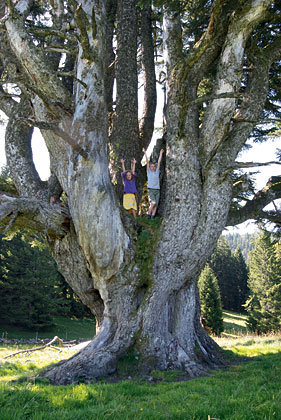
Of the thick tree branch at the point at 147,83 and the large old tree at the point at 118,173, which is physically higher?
the thick tree branch at the point at 147,83

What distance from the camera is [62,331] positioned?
92.4 ft

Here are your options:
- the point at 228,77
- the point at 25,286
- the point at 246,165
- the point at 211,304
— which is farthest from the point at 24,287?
the point at 228,77

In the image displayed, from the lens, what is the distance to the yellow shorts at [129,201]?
7.30 meters

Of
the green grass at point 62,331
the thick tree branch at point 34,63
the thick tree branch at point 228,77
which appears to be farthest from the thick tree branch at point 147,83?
the green grass at point 62,331

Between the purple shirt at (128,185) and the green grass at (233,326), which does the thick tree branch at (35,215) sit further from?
the green grass at (233,326)

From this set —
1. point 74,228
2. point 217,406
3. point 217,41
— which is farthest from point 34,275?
point 217,406

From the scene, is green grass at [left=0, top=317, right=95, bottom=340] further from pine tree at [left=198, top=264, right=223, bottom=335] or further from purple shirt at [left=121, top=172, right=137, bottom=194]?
purple shirt at [left=121, top=172, right=137, bottom=194]

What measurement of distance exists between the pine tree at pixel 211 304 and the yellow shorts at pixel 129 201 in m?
28.1

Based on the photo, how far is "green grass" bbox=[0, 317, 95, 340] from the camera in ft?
81.4

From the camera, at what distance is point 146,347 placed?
5777mm

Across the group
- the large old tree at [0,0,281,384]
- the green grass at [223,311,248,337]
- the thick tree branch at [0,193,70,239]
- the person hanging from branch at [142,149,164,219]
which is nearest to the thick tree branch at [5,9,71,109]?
the large old tree at [0,0,281,384]

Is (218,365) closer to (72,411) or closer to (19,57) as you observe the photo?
(72,411)

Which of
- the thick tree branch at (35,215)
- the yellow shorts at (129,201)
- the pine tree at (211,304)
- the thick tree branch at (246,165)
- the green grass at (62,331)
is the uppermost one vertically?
the thick tree branch at (246,165)

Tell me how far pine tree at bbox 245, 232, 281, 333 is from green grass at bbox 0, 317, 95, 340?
17907 millimetres
